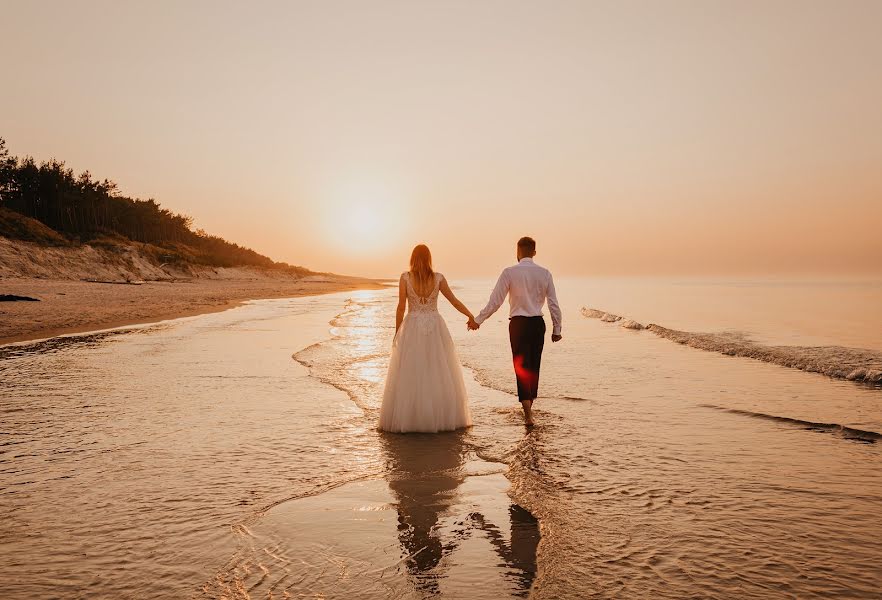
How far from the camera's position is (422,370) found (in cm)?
752

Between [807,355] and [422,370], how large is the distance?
12739 millimetres

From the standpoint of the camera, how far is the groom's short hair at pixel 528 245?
8227 millimetres

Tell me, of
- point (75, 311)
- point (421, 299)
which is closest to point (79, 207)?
point (75, 311)

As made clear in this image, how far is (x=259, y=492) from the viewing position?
502cm

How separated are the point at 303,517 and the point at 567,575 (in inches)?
83.8

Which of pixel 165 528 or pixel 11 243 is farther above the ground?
pixel 11 243

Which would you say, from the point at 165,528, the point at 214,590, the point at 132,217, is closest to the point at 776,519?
the point at 214,590

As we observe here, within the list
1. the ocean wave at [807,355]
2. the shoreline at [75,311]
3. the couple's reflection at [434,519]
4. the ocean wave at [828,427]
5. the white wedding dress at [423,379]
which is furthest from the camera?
the shoreline at [75,311]

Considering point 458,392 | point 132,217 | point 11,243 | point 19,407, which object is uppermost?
point 132,217

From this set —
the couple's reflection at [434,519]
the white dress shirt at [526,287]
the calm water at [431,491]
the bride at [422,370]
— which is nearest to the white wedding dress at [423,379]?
the bride at [422,370]

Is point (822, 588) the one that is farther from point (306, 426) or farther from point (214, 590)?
point (306, 426)

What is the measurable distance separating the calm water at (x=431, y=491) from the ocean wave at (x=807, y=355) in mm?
1926

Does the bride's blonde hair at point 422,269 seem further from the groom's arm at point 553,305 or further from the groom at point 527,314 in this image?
the groom's arm at point 553,305

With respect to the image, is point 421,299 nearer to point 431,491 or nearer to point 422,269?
point 422,269
